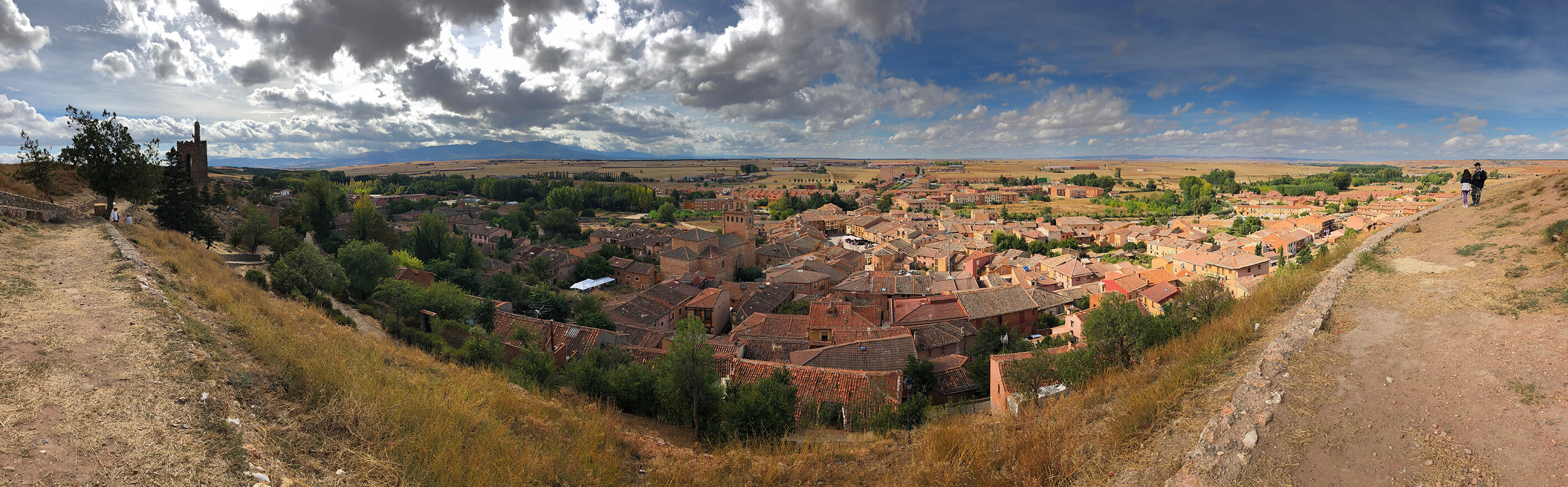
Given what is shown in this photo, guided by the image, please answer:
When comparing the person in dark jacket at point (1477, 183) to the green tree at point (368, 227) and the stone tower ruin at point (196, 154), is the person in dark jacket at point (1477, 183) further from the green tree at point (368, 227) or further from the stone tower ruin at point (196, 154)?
the green tree at point (368, 227)

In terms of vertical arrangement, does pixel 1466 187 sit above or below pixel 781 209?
above

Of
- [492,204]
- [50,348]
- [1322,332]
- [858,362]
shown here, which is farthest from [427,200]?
[1322,332]

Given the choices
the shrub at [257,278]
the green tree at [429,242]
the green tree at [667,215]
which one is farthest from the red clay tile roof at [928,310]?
the green tree at [667,215]

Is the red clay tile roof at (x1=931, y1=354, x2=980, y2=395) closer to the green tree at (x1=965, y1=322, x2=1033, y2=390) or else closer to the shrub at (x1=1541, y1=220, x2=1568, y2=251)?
the green tree at (x1=965, y1=322, x2=1033, y2=390)

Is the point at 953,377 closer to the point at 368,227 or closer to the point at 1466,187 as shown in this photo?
the point at 1466,187

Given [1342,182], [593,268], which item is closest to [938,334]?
[593,268]

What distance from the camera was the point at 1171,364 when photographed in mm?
7312

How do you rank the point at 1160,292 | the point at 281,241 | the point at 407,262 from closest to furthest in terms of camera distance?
the point at 281,241, the point at 1160,292, the point at 407,262

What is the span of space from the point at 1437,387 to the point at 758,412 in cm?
836

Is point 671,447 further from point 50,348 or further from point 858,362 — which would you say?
point 858,362

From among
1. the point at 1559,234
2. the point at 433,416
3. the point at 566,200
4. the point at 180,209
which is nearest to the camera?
the point at 433,416

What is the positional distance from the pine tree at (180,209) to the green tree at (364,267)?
15.8ft

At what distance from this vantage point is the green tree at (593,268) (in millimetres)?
47688

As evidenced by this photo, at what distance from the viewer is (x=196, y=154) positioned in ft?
101
